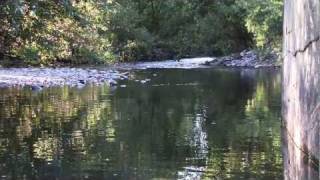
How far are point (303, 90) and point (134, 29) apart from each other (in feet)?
146

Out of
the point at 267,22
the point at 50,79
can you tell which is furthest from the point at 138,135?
the point at 267,22

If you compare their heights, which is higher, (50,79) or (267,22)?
(267,22)

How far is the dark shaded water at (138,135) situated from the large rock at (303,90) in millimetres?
300

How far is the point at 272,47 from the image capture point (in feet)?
145

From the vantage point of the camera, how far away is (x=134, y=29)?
53469 millimetres

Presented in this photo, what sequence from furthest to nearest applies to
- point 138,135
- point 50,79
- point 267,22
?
1. point 267,22
2. point 50,79
3. point 138,135

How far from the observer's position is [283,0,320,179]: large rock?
809 cm

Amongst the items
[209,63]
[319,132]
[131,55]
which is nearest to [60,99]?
[319,132]

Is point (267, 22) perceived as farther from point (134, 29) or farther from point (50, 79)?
point (50, 79)

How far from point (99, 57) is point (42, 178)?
1327 inches

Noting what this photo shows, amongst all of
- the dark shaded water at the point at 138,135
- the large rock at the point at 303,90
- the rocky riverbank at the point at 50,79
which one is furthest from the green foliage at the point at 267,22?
the large rock at the point at 303,90

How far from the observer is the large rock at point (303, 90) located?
8.09m

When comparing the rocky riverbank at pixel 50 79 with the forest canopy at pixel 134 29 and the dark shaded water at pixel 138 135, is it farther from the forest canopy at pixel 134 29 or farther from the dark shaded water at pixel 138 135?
the dark shaded water at pixel 138 135

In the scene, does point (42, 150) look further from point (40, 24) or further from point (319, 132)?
point (40, 24)
